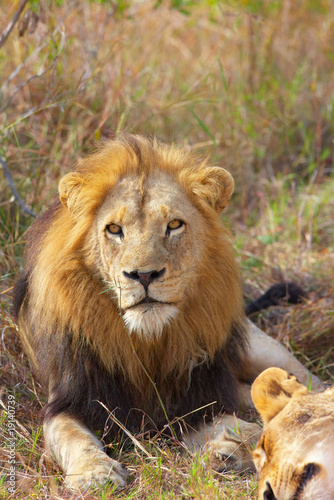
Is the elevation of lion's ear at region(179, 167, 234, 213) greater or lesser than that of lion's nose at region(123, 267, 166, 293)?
greater

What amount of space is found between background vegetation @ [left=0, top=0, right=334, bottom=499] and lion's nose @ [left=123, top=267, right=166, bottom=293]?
71 cm

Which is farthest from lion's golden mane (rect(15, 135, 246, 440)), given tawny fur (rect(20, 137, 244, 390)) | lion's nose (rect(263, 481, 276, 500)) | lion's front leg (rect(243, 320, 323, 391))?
lion's nose (rect(263, 481, 276, 500))

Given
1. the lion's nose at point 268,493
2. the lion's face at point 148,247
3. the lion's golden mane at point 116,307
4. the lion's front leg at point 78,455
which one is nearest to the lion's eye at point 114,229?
the lion's face at point 148,247

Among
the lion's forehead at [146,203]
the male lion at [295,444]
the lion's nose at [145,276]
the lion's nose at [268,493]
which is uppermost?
the lion's forehead at [146,203]

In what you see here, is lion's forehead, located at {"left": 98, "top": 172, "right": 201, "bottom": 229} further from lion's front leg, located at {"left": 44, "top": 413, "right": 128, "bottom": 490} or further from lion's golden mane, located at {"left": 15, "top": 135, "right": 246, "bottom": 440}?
lion's front leg, located at {"left": 44, "top": 413, "right": 128, "bottom": 490}

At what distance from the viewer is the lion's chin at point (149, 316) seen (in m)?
2.55

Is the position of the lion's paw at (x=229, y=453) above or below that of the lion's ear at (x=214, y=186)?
below

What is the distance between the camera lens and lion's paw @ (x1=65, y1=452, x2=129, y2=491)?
241cm

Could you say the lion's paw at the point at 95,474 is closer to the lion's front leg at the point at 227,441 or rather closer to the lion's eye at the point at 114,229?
the lion's front leg at the point at 227,441

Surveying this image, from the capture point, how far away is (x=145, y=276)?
8.18 feet

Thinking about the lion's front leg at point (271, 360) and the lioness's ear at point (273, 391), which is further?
the lion's front leg at point (271, 360)

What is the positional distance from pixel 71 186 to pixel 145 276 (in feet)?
2.15

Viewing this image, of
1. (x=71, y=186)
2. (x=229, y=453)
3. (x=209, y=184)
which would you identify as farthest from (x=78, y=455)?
(x=209, y=184)

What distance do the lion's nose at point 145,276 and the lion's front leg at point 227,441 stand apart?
69 cm
